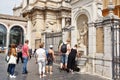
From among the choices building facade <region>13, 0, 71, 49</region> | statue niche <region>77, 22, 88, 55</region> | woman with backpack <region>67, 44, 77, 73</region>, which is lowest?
woman with backpack <region>67, 44, 77, 73</region>

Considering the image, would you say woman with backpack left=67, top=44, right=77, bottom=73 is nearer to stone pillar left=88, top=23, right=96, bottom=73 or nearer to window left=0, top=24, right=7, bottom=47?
stone pillar left=88, top=23, right=96, bottom=73

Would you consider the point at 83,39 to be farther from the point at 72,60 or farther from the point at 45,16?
the point at 45,16

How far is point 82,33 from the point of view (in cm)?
1403

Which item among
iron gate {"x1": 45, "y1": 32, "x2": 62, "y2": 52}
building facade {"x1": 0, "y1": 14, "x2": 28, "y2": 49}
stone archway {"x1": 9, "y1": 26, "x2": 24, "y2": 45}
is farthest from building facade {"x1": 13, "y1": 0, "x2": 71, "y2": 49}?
iron gate {"x1": 45, "y1": 32, "x2": 62, "y2": 52}

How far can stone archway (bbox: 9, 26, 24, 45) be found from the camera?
106 ft

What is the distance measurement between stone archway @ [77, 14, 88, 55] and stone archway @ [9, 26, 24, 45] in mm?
19268

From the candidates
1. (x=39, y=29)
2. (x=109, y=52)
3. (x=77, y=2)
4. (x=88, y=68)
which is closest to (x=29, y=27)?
(x=39, y=29)

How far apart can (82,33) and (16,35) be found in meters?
Answer: 20.2

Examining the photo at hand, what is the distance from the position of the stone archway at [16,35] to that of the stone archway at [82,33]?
19268mm

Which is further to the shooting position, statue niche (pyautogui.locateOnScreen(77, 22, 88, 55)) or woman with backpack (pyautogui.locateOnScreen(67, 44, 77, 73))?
statue niche (pyautogui.locateOnScreen(77, 22, 88, 55))

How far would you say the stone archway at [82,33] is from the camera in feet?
45.1

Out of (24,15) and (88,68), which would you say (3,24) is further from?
(88,68)

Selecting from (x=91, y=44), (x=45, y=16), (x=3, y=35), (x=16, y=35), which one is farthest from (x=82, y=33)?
(x=16, y=35)

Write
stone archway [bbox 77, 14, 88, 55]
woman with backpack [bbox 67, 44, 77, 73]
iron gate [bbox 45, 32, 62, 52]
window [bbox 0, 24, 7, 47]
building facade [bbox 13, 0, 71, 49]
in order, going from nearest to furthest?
woman with backpack [bbox 67, 44, 77, 73]
stone archway [bbox 77, 14, 88, 55]
iron gate [bbox 45, 32, 62, 52]
building facade [bbox 13, 0, 71, 49]
window [bbox 0, 24, 7, 47]
